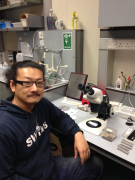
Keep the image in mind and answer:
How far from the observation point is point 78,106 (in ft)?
5.73

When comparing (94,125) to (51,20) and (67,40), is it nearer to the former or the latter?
(67,40)

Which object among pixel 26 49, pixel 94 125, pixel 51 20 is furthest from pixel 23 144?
pixel 26 49

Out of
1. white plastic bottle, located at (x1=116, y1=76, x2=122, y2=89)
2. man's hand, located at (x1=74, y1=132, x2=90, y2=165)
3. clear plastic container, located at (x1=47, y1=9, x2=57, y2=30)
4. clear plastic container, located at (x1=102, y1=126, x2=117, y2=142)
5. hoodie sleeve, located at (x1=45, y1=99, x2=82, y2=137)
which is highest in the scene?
clear plastic container, located at (x1=47, y1=9, x2=57, y2=30)

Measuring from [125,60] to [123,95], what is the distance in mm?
406

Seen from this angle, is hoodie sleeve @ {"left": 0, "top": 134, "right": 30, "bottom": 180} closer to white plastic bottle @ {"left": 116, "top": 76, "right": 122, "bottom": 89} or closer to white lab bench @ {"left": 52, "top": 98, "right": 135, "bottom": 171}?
white lab bench @ {"left": 52, "top": 98, "right": 135, "bottom": 171}

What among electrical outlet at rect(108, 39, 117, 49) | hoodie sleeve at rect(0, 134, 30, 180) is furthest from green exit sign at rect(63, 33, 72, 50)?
hoodie sleeve at rect(0, 134, 30, 180)

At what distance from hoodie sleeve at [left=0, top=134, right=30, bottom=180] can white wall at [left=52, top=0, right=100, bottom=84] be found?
1511 mm

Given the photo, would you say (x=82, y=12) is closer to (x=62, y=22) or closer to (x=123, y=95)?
(x=62, y=22)

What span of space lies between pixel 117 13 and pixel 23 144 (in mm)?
1260

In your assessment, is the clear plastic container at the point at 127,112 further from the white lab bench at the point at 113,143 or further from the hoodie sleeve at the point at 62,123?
the hoodie sleeve at the point at 62,123

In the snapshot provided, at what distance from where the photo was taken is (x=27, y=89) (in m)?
1.02

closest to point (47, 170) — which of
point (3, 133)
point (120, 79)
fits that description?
point (3, 133)

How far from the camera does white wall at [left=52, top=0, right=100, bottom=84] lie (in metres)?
1.93

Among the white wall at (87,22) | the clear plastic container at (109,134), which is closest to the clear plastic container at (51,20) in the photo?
the white wall at (87,22)
